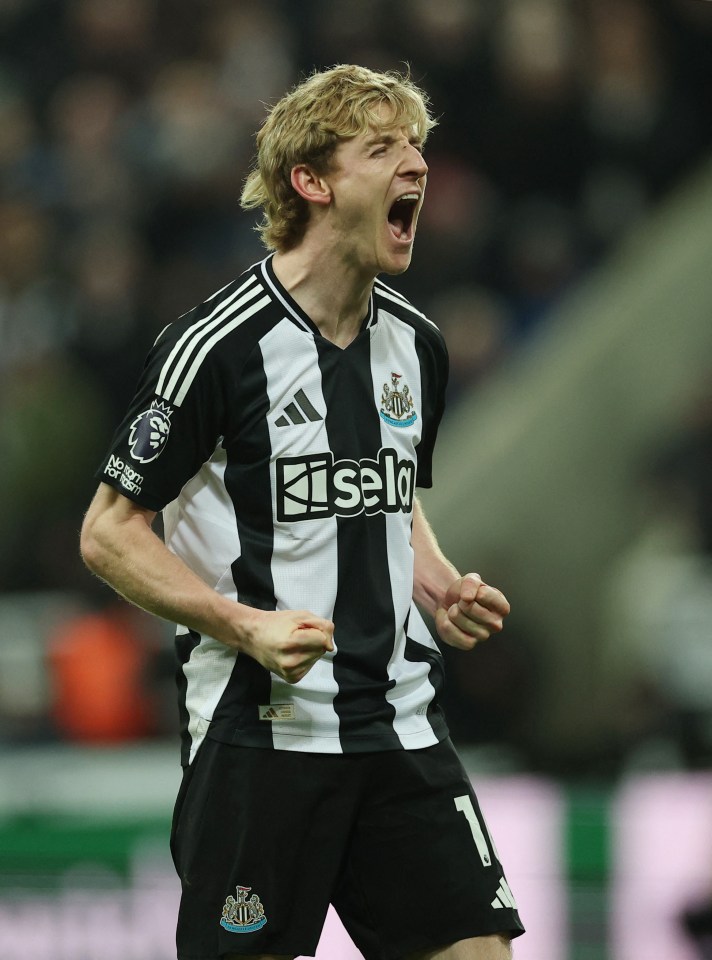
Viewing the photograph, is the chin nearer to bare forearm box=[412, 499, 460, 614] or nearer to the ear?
the ear

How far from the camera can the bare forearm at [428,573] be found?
3.15 m

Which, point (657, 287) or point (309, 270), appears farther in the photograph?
point (657, 287)

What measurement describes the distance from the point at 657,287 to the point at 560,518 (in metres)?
1.22

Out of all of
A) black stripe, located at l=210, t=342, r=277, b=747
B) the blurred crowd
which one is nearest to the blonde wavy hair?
black stripe, located at l=210, t=342, r=277, b=747

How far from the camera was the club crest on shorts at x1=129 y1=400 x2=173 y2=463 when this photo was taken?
286 cm

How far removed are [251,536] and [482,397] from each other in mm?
4962

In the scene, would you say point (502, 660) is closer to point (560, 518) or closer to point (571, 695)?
point (571, 695)

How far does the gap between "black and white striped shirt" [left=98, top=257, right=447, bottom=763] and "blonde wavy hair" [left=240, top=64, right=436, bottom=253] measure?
155 millimetres

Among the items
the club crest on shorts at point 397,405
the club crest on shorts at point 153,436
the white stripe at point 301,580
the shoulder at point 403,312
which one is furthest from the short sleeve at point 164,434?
the shoulder at point 403,312

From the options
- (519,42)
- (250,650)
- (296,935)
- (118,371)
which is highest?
(519,42)

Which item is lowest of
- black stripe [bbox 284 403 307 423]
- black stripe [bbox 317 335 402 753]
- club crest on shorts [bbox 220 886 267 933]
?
club crest on shorts [bbox 220 886 267 933]

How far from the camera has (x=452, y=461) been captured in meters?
7.71

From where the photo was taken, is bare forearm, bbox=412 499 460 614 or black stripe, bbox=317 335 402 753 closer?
black stripe, bbox=317 335 402 753

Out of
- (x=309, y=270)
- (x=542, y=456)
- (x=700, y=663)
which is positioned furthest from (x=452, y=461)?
(x=309, y=270)
